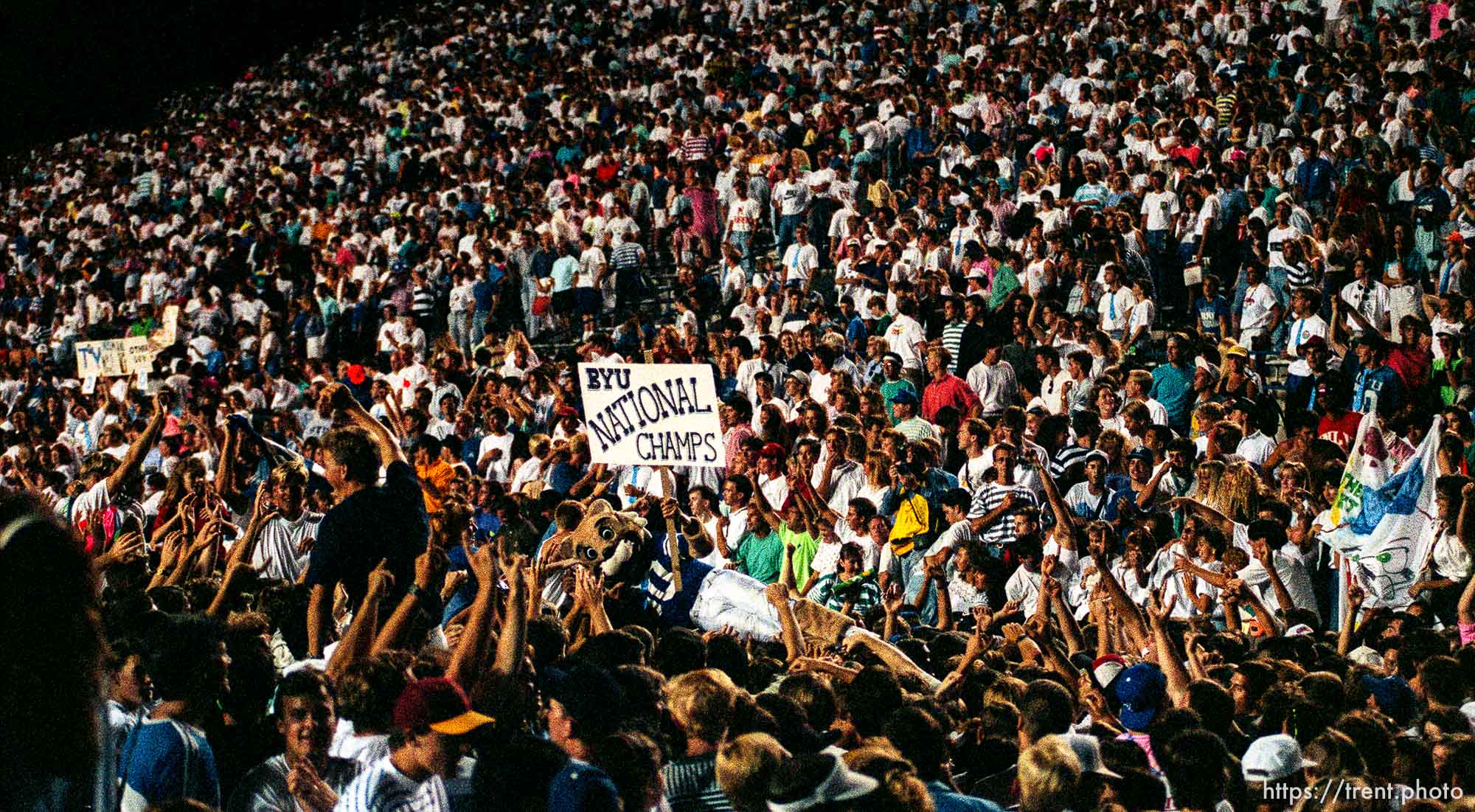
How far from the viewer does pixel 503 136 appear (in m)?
23.6

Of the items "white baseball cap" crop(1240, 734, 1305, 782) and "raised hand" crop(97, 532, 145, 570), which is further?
"raised hand" crop(97, 532, 145, 570)

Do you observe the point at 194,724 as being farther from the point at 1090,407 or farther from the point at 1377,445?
the point at 1090,407

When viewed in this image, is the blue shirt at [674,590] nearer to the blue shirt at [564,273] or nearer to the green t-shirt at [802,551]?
the green t-shirt at [802,551]

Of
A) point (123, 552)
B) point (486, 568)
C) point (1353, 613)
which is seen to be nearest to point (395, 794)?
point (486, 568)

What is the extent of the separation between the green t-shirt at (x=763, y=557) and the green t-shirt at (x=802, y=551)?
0.07 metres

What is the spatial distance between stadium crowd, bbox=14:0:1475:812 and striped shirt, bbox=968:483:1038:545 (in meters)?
0.11

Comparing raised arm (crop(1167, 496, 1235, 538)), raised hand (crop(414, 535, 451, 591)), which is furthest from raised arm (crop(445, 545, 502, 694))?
raised arm (crop(1167, 496, 1235, 538))

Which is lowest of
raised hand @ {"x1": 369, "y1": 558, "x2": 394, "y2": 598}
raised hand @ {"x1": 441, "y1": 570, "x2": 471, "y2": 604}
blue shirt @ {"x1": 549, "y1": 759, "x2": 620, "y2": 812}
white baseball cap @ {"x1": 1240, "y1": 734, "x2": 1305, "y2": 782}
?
white baseball cap @ {"x1": 1240, "y1": 734, "x2": 1305, "y2": 782}

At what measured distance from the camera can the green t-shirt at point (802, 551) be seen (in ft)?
30.8

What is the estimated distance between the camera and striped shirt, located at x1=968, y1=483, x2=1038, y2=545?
886 cm

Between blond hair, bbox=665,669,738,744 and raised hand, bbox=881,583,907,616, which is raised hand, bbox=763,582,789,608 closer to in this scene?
raised hand, bbox=881,583,907,616

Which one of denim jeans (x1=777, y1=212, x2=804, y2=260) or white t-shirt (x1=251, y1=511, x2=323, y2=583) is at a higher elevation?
denim jeans (x1=777, y1=212, x2=804, y2=260)

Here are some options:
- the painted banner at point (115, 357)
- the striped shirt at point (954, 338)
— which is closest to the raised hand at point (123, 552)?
the striped shirt at point (954, 338)

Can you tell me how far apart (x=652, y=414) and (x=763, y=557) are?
111cm
